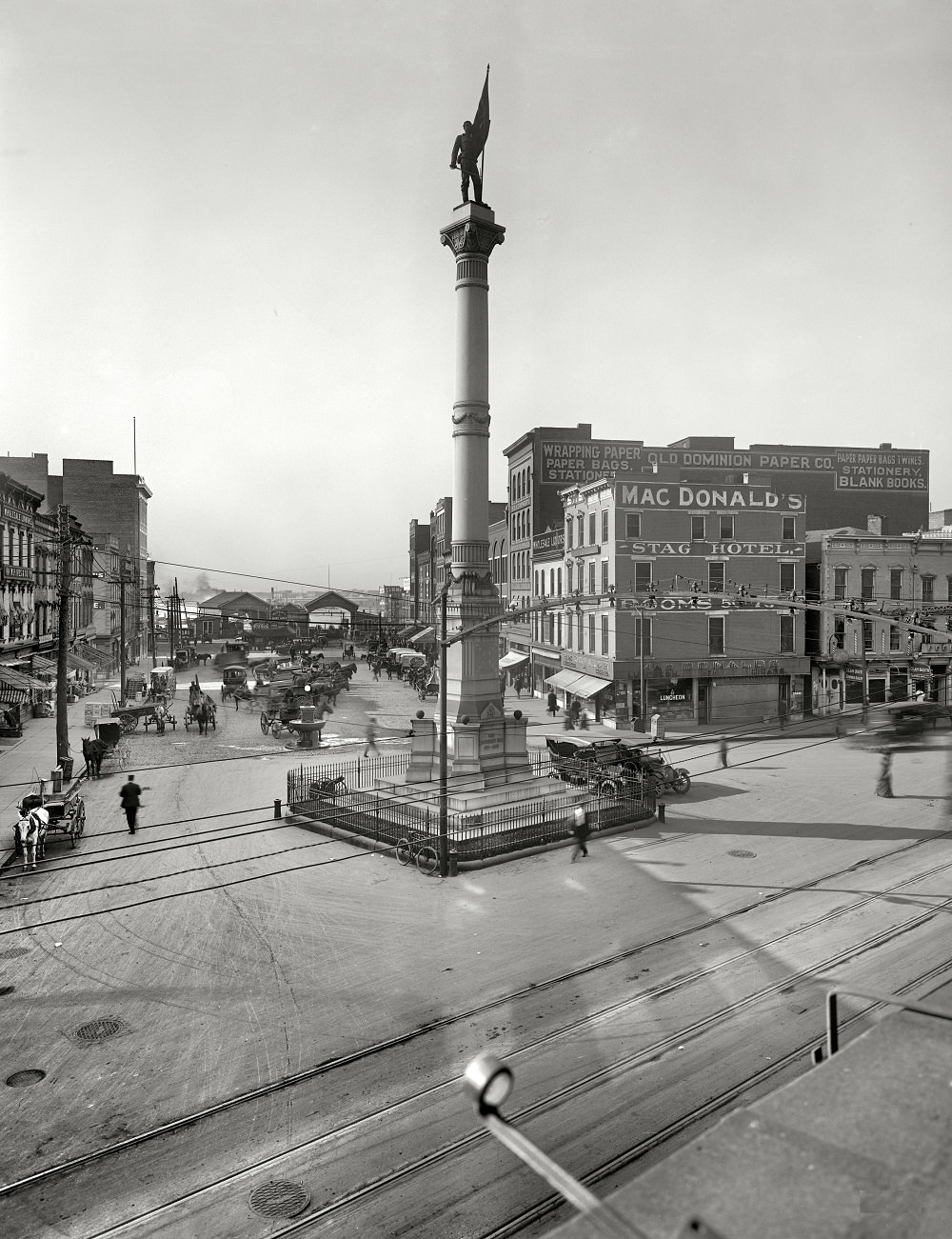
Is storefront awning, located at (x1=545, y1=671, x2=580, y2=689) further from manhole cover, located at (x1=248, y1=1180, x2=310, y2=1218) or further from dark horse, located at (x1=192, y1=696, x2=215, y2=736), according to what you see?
manhole cover, located at (x1=248, y1=1180, x2=310, y2=1218)

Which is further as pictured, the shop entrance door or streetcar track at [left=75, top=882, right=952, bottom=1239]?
the shop entrance door

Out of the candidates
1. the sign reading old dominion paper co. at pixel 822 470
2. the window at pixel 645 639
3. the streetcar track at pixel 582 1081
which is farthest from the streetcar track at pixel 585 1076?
the sign reading old dominion paper co. at pixel 822 470

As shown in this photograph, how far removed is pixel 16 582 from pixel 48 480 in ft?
163

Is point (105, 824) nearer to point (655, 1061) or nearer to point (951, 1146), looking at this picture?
point (655, 1061)

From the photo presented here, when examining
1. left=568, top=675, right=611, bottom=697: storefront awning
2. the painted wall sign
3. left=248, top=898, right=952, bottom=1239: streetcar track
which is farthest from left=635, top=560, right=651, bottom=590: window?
left=248, top=898, right=952, bottom=1239: streetcar track

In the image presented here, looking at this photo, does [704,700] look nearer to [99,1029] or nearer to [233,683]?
[233,683]

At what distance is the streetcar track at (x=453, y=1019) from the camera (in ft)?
30.6

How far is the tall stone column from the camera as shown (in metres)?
26.8

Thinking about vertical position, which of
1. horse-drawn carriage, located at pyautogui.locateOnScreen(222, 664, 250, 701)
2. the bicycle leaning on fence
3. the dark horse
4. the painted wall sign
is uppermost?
the painted wall sign

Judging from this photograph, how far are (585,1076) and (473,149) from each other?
2653 cm

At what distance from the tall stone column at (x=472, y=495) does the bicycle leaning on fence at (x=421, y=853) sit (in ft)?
18.9

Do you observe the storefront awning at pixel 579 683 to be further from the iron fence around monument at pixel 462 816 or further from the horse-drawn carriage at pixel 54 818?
the horse-drawn carriage at pixel 54 818

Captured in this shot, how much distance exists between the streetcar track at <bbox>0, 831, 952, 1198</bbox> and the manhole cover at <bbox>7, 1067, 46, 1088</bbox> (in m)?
2.07

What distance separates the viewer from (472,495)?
27.2m
